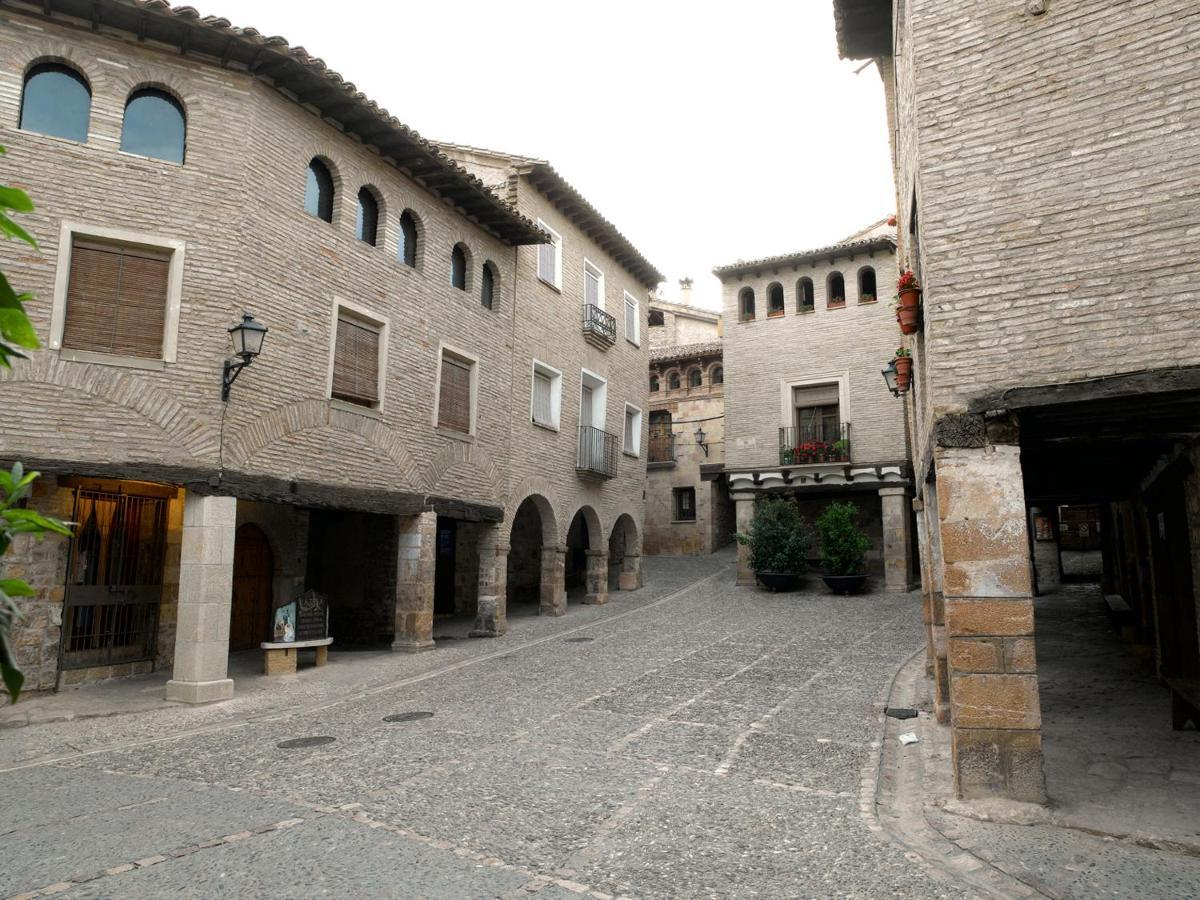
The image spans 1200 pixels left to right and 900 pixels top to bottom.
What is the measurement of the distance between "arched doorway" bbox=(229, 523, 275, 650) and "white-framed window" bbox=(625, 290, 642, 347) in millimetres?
11183

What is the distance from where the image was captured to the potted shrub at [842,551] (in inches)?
749

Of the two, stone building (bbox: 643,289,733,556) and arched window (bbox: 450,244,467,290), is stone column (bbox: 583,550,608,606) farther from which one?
stone building (bbox: 643,289,733,556)

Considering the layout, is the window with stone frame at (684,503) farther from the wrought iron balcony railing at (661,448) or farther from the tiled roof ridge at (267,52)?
the tiled roof ridge at (267,52)

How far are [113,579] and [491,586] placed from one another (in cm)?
623

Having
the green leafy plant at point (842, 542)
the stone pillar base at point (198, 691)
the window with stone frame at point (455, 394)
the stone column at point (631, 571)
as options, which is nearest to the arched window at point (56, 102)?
the window with stone frame at point (455, 394)

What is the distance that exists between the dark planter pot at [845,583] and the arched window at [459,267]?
35.2 ft

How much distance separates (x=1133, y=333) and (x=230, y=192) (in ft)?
33.3

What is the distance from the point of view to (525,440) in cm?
1664

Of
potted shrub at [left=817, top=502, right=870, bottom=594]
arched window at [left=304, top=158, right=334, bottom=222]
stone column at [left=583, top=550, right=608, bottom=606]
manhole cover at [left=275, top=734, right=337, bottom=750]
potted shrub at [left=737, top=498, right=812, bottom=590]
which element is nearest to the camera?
manhole cover at [left=275, top=734, right=337, bottom=750]

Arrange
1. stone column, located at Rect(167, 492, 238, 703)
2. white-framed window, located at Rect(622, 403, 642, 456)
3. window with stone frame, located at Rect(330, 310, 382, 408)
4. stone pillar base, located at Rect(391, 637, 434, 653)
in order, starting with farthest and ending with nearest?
white-framed window, located at Rect(622, 403, 642, 456) < stone pillar base, located at Rect(391, 637, 434, 653) < window with stone frame, located at Rect(330, 310, 382, 408) < stone column, located at Rect(167, 492, 238, 703)

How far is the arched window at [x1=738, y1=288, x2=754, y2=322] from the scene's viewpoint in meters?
22.8

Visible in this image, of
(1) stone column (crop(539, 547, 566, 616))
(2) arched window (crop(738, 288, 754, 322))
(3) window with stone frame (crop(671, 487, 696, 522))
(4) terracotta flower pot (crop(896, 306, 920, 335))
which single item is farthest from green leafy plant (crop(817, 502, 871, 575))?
(4) terracotta flower pot (crop(896, 306, 920, 335))

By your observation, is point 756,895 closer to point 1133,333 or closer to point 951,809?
point 951,809

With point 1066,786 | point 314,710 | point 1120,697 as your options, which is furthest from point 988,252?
point 314,710
